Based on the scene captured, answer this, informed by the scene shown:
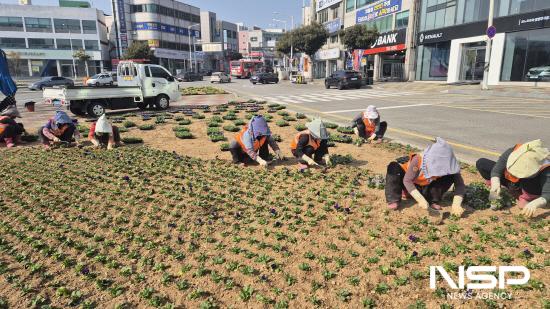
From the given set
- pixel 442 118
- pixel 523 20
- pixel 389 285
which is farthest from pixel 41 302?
pixel 523 20

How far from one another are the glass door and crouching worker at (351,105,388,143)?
26.3m

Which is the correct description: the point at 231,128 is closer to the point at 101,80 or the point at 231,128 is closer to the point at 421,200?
the point at 421,200

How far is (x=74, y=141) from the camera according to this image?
8.83 meters

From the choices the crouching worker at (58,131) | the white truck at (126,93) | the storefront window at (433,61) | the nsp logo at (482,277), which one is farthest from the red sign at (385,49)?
the nsp logo at (482,277)

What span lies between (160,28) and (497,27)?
A: 65.4 meters

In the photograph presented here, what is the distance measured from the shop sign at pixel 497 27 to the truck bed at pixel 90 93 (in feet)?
84.3

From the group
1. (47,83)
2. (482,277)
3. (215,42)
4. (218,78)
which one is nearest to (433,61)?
(218,78)

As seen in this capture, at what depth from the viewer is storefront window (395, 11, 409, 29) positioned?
37250 millimetres

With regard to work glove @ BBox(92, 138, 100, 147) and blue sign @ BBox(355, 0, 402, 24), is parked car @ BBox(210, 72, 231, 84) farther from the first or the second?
work glove @ BBox(92, 138, 100, 147)

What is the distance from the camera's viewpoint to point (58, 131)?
8.39 metres

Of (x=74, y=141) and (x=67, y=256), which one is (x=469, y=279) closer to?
(x=67, y=256)

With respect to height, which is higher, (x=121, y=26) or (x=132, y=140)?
(x=121, y=26)

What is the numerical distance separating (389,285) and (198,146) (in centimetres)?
624

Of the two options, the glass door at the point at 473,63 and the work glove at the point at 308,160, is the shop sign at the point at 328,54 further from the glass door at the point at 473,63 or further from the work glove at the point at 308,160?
the work glove at the point at 308,160
